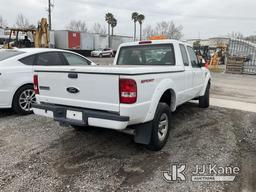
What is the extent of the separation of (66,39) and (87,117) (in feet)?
108

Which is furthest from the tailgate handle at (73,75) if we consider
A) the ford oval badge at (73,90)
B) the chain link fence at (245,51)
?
the chain link fence at (245,51)

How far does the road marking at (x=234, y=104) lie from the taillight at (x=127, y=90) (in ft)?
16.0

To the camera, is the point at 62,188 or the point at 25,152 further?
the point at 25,152

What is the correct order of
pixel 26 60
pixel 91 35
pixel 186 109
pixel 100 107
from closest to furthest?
1. pixel 100 107
2. pixel 26 60
3. pixel 186 109
4. pixel 91 35

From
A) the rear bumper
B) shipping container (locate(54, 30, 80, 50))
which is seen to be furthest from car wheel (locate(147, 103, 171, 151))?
shipping container (locate(54, 30, 80, 50))

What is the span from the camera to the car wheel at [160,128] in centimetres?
365

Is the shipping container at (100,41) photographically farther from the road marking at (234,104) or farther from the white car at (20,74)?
the white car at (20,74)

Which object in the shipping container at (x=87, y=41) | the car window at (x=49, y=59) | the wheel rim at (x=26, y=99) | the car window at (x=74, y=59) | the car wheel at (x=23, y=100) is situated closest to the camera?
the car wheel at (x=23, y=100)

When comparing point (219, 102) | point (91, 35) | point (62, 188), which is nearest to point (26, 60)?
point (62, 188)

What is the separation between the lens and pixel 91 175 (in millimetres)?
3227

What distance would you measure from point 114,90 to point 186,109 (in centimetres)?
396

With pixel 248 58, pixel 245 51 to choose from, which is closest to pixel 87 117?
pixel 248 58

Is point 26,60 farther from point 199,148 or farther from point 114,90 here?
point 199,148

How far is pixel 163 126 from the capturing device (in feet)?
13.2
